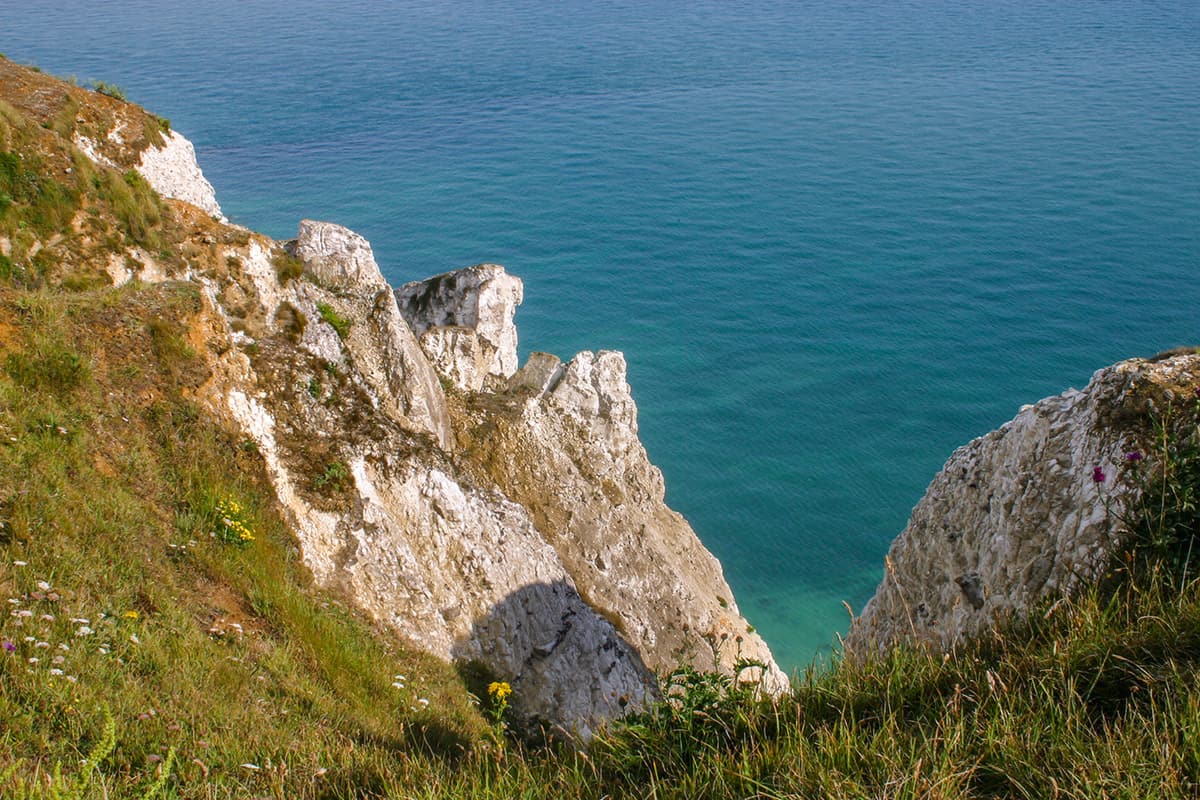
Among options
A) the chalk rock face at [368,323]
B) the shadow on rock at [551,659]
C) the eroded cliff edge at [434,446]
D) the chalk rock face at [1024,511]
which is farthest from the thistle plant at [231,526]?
the chalk rock face at [1024,511]

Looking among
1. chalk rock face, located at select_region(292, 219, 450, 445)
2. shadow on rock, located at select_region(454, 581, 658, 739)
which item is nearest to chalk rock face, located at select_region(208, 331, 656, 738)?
shadow on rock, located at select_region(454, 581, 658, 739)

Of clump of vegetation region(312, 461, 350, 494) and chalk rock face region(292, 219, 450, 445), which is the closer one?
clump of vegetation region(312, 461, 350, 494)

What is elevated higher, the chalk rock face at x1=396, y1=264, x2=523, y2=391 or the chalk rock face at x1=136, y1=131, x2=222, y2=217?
the chalk rock face at x1=136, y1=131, x2=222, y2=217

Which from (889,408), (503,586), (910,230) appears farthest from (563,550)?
(910,230)

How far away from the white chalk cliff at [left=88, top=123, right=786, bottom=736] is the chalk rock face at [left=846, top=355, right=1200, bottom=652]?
10.5 ft

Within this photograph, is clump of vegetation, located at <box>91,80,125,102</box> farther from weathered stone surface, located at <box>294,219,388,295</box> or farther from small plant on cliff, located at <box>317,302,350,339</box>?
small plant on cliff, located at <box>317,302,350,339</box>

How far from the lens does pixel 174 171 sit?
25266 mm

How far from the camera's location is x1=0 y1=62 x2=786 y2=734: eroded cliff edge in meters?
14.7

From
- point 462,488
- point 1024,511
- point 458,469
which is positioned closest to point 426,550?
point 462,488

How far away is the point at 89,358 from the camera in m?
12.5

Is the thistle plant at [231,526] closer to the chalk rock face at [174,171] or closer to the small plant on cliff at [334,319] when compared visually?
the small plant on cliff at [334,319]

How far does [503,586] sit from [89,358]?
852 centimetres

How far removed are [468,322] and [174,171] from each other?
32.2 feet

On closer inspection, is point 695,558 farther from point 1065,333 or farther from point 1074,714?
point 1065,333
